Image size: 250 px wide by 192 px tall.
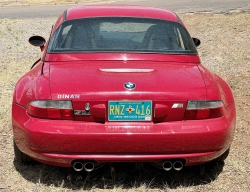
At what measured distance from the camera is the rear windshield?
384cm

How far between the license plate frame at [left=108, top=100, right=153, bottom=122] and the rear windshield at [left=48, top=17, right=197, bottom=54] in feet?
3.07

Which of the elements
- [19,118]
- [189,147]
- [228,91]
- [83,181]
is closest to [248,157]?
[228,91]

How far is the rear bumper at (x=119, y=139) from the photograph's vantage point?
297 centimetres

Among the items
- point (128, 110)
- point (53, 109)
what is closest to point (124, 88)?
point (128, 110)

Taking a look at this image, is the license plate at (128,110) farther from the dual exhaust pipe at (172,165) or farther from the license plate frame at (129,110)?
the dual exhaust pipe at (172,165)

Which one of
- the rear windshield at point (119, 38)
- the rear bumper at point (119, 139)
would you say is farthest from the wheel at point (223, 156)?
the rear windshield at point (119, 38)

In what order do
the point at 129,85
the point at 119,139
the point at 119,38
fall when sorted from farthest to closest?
1. the point at 119,38
2. the point at 129,85
3. the point at 119,139

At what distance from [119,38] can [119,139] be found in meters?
1.51

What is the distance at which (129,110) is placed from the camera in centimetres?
302

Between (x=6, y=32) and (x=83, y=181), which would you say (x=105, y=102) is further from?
(x=6, y=32)

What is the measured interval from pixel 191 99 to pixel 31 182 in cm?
175

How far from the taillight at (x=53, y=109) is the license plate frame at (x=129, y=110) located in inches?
13.5

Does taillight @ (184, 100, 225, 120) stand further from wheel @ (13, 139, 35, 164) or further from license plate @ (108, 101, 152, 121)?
wheel @ (13, 139, 35, 164)

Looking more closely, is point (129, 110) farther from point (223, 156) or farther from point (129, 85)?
point (223, 156)
